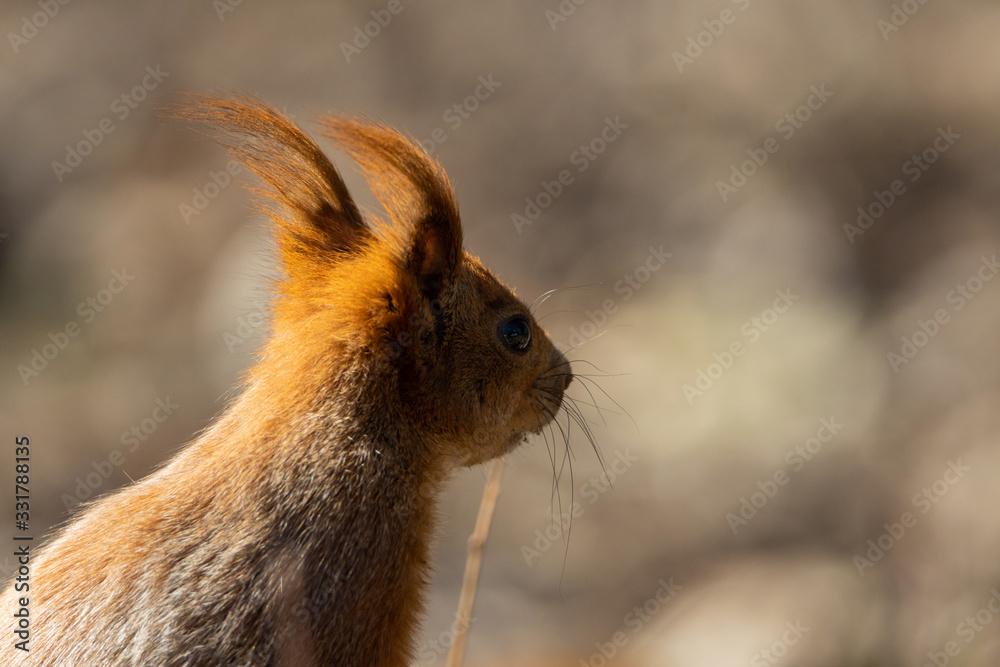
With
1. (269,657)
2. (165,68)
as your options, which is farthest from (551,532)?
(165,68)

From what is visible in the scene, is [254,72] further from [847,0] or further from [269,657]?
[269,657]

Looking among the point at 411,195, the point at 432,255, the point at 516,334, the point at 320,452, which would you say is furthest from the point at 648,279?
the point at 320,452

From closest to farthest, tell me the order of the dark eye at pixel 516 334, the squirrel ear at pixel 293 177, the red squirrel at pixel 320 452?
the red squirrel at pixel 320 452 < the squirrel ear at pixel 293 177 < the dark eye at pixel 516 334

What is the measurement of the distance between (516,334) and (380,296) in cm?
66

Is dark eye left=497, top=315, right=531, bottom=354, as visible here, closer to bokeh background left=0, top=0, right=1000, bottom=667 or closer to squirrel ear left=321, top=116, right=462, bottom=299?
squirrel ear left=321, top=116, right=462, bottom=299

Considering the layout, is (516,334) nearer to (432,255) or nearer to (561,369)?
(561,369)

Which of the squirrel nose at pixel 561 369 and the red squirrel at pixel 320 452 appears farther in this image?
the squirrel nose at pixel 561 369

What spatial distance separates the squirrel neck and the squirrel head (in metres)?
0.03

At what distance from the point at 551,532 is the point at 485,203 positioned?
12.6 ft

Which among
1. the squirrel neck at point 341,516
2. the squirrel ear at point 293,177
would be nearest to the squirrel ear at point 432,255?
the squirrel ear at point 293,177

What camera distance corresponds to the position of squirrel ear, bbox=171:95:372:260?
322 centimetres

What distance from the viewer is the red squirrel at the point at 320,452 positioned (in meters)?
2.71

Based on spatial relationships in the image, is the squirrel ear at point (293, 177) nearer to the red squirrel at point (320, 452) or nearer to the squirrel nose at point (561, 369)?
the red squirrel at point (320, 452)

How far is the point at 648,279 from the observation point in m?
9.00
